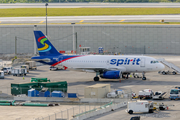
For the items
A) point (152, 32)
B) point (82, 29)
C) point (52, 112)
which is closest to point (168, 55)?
point (152, 32)

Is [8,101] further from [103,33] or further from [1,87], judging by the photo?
[103,33]

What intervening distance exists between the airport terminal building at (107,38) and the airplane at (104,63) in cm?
4480

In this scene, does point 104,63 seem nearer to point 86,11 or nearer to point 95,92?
point 95,92

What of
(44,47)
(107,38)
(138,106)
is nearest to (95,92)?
(138,106)

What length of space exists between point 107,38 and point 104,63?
49502 millimetres

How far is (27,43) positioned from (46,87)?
65.3m

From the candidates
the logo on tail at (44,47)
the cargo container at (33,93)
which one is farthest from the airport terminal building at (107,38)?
the cargo container at (33,93)

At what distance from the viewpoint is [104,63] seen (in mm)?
65750

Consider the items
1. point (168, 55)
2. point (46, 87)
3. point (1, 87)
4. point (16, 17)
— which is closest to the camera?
point (46, 87)

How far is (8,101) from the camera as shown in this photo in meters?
46.8

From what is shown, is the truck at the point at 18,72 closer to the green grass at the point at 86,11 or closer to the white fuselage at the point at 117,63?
the white fuselage at the point at 117,63

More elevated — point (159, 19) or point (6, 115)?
point (159, 19)

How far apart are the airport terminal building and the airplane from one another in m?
44.8

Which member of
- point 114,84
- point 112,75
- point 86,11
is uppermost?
point 86,11
